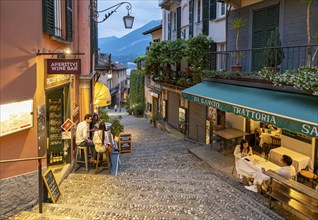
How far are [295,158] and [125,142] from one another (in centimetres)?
837

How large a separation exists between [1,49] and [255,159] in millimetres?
8035

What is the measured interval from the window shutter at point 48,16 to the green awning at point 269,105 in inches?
239

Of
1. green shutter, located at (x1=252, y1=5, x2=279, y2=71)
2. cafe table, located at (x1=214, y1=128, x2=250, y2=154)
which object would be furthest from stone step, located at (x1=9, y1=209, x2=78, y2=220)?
green shutter, located at (x1=252, y1=5, x2=279, y2=71)

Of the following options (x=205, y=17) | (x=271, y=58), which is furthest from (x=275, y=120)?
(x=205, y=17)

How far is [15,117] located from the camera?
7.69m

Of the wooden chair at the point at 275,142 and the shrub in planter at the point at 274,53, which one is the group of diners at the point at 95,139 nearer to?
the shrub in planter at the point at 274,53

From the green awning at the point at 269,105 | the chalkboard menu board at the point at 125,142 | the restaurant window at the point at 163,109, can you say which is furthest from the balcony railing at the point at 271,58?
the restaurant window at the point at 163,109

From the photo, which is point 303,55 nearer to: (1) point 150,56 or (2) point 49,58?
(2) point 49,58

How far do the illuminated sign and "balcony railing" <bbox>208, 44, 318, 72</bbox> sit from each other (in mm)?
7328

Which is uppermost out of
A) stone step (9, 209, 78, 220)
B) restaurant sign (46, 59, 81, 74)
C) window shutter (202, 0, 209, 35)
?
window shutter (202, 0, 209, 35)

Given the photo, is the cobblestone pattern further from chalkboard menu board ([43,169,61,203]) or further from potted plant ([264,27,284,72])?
potted plant ([264,27,284,72])

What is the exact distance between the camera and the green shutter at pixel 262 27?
12.9 metres

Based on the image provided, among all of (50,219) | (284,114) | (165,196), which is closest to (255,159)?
(284,114)

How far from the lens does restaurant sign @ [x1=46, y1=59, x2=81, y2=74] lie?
8.70 metres
